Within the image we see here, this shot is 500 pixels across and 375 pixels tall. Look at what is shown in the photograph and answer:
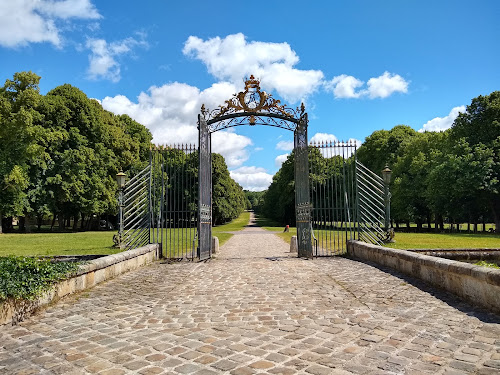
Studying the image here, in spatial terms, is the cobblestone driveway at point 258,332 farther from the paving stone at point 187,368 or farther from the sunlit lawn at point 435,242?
the sunlit lawn at point 435,242

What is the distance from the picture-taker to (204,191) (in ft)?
37.0

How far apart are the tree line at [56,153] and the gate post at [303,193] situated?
21.1 metres

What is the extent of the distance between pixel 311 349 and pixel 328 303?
2.09 m

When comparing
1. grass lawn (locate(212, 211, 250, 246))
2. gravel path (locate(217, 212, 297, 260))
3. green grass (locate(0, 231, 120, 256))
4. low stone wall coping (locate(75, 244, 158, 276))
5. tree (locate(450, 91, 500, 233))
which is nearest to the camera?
low stone wall coping (locate(75, 244, 158, 276))

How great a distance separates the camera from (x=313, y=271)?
9039 mm

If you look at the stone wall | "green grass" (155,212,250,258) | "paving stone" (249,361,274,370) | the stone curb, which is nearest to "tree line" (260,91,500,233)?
"green grass" (155,212,250,258)

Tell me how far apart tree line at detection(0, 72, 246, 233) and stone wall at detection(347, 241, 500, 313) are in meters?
25.0

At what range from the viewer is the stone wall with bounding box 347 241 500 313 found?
16.2ft

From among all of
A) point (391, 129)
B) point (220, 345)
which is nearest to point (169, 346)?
point (220, 345)

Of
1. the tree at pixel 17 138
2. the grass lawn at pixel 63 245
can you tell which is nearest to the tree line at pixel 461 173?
the grass lawn at pixel 63 245

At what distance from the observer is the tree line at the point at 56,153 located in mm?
25283

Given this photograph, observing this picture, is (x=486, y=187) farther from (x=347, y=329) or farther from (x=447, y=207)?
(x=347, y=329)

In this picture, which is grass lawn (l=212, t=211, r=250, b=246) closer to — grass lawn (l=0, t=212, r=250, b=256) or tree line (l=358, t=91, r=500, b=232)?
grass lawn (l=0, t=212, r=250, b=256)

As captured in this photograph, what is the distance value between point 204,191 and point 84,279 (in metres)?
5.04
